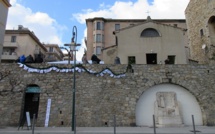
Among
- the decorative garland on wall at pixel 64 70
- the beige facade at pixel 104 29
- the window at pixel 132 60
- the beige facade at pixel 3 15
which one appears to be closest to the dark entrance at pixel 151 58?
the window at pixel 132 60

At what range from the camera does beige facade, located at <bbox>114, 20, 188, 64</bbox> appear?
1905cm

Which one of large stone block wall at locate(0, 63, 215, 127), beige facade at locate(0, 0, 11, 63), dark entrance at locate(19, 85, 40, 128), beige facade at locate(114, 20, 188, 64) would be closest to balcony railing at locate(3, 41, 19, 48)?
beige facade at locate(0, 0, 11, 63)

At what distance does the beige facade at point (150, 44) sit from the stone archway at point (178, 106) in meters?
4.76

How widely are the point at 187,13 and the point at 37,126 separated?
23.2m

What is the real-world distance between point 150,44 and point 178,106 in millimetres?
7704

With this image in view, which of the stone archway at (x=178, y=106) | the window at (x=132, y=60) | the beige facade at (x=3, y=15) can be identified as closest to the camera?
the stone archway at (x=178, y=106)

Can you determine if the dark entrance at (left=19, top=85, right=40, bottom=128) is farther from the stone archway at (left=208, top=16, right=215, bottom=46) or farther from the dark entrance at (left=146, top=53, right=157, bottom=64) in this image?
the stone archway at (left=208, top=16, right=215, bottom=46)

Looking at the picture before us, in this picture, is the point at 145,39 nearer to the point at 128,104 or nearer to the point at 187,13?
the point at 128,104

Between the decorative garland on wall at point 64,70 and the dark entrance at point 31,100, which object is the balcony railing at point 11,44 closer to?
the decorative garland on wall at point 64,70

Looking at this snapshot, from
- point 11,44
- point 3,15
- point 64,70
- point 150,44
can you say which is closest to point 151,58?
point 150,44

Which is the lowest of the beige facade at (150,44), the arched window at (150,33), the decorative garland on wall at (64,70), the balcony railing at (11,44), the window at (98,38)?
the decorative garland on wall at (64,70)

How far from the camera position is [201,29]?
2212 centimetres

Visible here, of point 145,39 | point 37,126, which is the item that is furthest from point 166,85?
point 37,126

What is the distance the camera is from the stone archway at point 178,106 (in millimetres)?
13852
